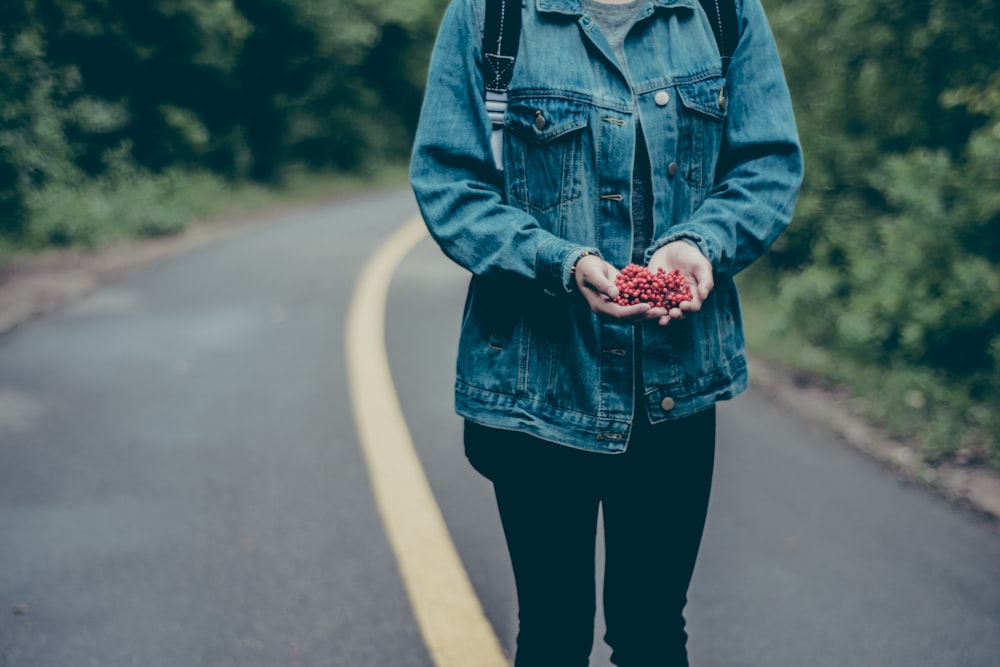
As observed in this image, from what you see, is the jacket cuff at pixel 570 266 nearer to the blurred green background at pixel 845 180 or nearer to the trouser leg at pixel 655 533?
the trouser leg at pixel 655 533

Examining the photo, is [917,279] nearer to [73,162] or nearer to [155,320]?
[155,320]

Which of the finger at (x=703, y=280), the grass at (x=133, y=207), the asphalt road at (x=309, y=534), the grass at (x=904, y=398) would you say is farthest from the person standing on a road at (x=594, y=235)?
the grass at (x=133, y=207)

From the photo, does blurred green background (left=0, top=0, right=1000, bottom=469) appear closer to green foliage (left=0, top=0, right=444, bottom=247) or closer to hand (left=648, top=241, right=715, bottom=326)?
green foliage (left=0, top=0, right=444, bottom=247)

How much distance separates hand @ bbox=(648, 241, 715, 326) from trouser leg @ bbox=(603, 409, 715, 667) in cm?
30

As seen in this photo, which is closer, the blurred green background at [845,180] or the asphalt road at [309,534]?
the asphalt road at [309,534]

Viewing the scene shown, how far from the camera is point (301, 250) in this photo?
35.5 ft

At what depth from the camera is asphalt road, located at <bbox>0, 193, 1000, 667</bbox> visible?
290cm

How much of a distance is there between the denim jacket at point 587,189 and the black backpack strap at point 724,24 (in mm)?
15

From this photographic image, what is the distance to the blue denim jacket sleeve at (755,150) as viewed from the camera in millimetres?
1804

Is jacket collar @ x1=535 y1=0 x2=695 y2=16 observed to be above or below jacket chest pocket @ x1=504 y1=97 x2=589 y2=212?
above

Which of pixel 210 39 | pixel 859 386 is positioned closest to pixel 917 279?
pixel 859 386

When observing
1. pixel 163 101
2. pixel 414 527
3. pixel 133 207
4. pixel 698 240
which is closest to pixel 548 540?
pixel 698 240

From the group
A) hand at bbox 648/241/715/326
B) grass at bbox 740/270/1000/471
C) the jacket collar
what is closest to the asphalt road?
grass at bbox 740/270/1000/471

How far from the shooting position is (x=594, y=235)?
177 centimetres
